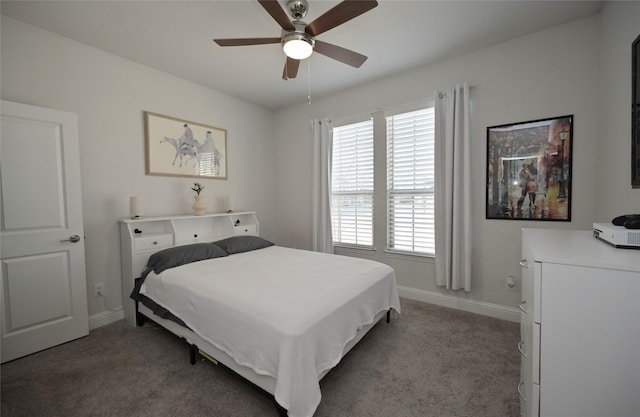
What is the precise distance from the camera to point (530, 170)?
2438 millimetres

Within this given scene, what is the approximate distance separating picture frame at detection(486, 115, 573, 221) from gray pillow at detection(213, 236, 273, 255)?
2.68m

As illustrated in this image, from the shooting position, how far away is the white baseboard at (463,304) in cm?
258

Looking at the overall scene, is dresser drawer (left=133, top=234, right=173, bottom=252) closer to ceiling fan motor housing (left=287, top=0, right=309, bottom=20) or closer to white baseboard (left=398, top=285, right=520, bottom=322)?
ceiling fan motor housing (left=287, top=0, right=309, bottom=20)

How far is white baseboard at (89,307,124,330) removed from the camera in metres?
2.53

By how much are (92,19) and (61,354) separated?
2.86 metres

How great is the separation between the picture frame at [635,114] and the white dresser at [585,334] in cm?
85

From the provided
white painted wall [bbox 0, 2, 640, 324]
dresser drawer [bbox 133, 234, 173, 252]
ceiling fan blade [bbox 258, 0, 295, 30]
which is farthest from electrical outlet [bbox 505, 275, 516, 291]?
dresser drawer [bbox 133, 234, 173, 252]

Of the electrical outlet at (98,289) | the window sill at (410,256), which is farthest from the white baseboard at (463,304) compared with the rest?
the electrical outlet at (98,289)

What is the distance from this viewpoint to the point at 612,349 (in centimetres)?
84

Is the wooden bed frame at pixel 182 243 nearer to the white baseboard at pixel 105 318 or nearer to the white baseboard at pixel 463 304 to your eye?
the white baseboard at pixel 105 318

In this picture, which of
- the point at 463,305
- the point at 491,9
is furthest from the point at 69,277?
the point at 491,9

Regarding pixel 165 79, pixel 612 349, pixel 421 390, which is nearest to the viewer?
pixel 612 349

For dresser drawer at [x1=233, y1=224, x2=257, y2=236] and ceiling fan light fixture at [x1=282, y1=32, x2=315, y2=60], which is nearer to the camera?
ceiling fan light fixture at [x1=282, y1=32, x2=315, y2=60]

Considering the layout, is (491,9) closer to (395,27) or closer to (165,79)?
(395,27)
